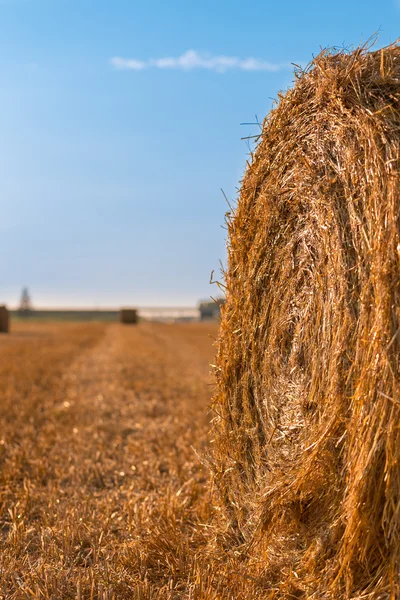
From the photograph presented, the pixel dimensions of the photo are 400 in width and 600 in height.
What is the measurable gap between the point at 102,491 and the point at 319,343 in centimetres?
286

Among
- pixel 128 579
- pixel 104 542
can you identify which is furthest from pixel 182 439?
pixel 128 579

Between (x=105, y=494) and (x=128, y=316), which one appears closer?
(x=105, y=494)

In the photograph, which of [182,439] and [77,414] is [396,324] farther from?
[77,414]

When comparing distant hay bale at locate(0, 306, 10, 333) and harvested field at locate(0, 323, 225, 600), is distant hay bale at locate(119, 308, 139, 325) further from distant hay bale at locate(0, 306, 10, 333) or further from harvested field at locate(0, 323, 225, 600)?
harvested field at locate(0, 323, 225, 600)

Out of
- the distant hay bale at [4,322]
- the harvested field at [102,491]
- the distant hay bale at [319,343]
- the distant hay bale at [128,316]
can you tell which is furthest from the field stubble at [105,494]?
the distant hay bale at [128,316]

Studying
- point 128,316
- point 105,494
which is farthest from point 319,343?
point 128,316

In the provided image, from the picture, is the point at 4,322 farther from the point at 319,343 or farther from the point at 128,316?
the point at 319,343

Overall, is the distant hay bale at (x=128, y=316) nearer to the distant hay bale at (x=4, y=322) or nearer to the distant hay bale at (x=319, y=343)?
the distant hay bale at (x=4, y=322)

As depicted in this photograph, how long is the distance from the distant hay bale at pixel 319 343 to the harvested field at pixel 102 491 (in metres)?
0.59

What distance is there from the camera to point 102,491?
525 cm

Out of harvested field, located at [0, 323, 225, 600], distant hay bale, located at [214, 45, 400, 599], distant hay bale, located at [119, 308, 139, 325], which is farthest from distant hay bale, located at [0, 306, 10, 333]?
distant hay bale, located at [214, 45, 400, 599]

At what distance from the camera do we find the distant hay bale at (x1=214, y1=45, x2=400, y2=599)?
9.49 feet

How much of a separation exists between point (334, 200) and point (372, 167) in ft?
0.90

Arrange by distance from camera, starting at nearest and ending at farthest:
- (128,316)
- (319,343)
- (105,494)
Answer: (319,343) → (105,494) → (128,316)
